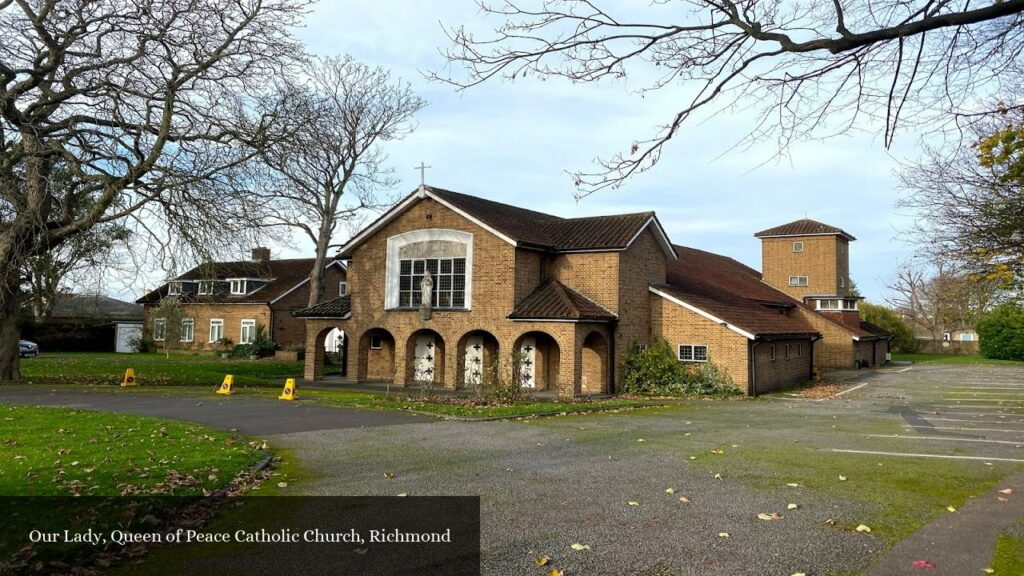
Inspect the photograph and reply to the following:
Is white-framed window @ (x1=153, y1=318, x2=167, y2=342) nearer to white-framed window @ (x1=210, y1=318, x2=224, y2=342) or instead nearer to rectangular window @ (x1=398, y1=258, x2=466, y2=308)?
white-framed window @ (x1=210, y1=318, x2=224, y2=342)

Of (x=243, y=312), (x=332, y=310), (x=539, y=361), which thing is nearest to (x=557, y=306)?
(x=539, y=361)

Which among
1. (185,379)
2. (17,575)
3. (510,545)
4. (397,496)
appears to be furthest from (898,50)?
(185,379)

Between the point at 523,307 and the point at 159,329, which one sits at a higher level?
the point at 523,307

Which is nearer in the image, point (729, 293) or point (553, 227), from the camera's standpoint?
point (553, 227)

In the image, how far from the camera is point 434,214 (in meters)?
26.6

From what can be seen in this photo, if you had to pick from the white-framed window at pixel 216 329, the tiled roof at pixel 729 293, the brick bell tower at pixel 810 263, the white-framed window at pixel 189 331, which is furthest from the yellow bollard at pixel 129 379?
the brick bell tower at pixel 810 263

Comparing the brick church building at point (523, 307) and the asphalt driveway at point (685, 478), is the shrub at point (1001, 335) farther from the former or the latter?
the asphalt driveway at point (685, 478)

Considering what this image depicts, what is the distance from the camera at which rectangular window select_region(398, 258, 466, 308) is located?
25.9 metres

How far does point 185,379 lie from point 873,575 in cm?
2467

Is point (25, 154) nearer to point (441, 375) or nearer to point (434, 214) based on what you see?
point (434, 214)

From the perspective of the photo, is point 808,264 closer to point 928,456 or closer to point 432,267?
point 432,267

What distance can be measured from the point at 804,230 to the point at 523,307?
30.0 meters

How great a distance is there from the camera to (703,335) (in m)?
25.3

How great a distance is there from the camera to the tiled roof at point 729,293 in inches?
1035
